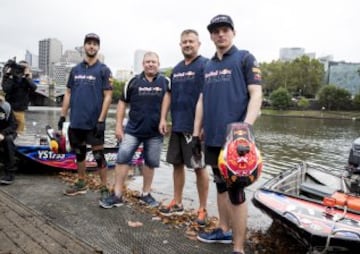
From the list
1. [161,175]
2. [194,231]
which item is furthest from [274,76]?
[194,231]

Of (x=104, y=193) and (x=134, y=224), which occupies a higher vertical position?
(x=104, y=193)

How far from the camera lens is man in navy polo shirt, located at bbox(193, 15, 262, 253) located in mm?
3301

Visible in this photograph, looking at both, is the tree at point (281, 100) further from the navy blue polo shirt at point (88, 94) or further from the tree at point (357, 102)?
the navy blue polo shirt at point (88, 94)

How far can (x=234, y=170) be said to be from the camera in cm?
301

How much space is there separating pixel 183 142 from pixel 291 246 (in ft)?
6.02

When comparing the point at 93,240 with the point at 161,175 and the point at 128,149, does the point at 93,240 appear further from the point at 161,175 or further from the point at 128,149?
the point at 161,175

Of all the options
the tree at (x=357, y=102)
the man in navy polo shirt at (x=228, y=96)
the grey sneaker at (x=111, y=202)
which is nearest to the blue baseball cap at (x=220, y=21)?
the man in navy polo shirt at (x=228, y=96)

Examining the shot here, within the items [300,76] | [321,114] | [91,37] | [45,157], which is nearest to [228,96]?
[91,37]

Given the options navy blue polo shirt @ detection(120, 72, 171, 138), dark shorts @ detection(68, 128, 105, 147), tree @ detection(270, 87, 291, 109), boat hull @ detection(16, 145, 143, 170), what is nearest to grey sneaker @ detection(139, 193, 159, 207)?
navy blue polo shirt @ detection(120, 72, 171, 138)

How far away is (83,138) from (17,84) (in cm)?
240

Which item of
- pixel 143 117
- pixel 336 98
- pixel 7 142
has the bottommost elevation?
pixel 7 142

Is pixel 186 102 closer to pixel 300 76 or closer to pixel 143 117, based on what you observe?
pixel 143 117

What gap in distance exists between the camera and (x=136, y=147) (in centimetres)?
492

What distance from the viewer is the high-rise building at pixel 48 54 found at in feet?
317
